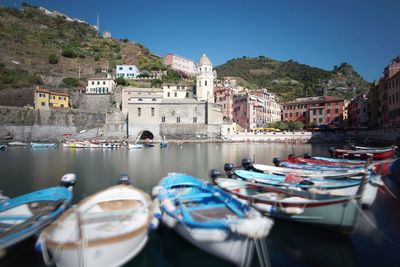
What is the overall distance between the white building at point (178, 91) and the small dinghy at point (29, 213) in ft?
179

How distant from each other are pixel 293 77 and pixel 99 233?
13306 cm

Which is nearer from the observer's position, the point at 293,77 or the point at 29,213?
the point at 29,213

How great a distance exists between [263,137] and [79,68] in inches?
2163

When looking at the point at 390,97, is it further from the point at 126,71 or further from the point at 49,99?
the point at 126,71

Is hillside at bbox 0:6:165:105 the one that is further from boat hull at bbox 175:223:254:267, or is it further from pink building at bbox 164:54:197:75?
boat hull at bbox 175:223:254:267

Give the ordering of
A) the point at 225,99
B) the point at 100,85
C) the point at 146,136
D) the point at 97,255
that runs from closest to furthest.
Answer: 1. the point at 97,255
2. the point at 146,136
3. the point at 100,85
4. the point at 225,99

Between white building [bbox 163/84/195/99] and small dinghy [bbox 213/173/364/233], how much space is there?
54.8 metres

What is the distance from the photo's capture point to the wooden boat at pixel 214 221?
224 inches

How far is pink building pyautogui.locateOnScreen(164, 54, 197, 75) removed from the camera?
296 ft

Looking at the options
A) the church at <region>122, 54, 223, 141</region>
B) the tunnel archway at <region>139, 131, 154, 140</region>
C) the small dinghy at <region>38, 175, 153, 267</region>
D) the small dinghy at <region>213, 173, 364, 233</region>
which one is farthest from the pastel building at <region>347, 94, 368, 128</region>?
the small dinghy at <region>38, 175, 153, 267</region>

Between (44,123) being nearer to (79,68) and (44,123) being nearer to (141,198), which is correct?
(79,68)

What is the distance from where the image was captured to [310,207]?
7.83 meters

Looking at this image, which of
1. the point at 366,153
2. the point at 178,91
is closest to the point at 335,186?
the point at 366,153

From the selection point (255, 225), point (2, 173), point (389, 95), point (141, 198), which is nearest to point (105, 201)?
point (141, 198)
